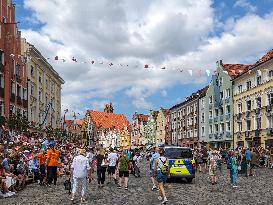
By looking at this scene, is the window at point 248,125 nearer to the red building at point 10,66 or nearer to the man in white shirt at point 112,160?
the red building at point 10,66

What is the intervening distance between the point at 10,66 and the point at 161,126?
184 ft

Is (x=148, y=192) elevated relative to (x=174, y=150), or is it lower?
lower

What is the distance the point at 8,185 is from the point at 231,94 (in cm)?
4714

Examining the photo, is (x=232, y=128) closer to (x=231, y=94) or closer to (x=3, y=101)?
(x=231, y=94)

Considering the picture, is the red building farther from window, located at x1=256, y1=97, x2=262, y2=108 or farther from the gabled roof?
the gabled roof

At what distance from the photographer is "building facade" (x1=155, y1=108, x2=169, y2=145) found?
9708 centimetres

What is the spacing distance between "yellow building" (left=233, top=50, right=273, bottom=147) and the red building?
2502 cm

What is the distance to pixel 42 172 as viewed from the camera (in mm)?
20719

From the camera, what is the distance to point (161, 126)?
3930 inches

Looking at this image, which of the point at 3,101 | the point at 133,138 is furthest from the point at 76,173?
the point at 133,138

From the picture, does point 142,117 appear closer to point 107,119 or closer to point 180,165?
point 107,119

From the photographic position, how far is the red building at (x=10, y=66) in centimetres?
4562

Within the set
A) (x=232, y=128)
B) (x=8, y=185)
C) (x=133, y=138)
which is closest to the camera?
(x=8, y=185)

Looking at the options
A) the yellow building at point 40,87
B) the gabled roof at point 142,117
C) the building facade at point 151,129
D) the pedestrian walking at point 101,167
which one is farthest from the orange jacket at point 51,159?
the gabled roof at point 142,117
